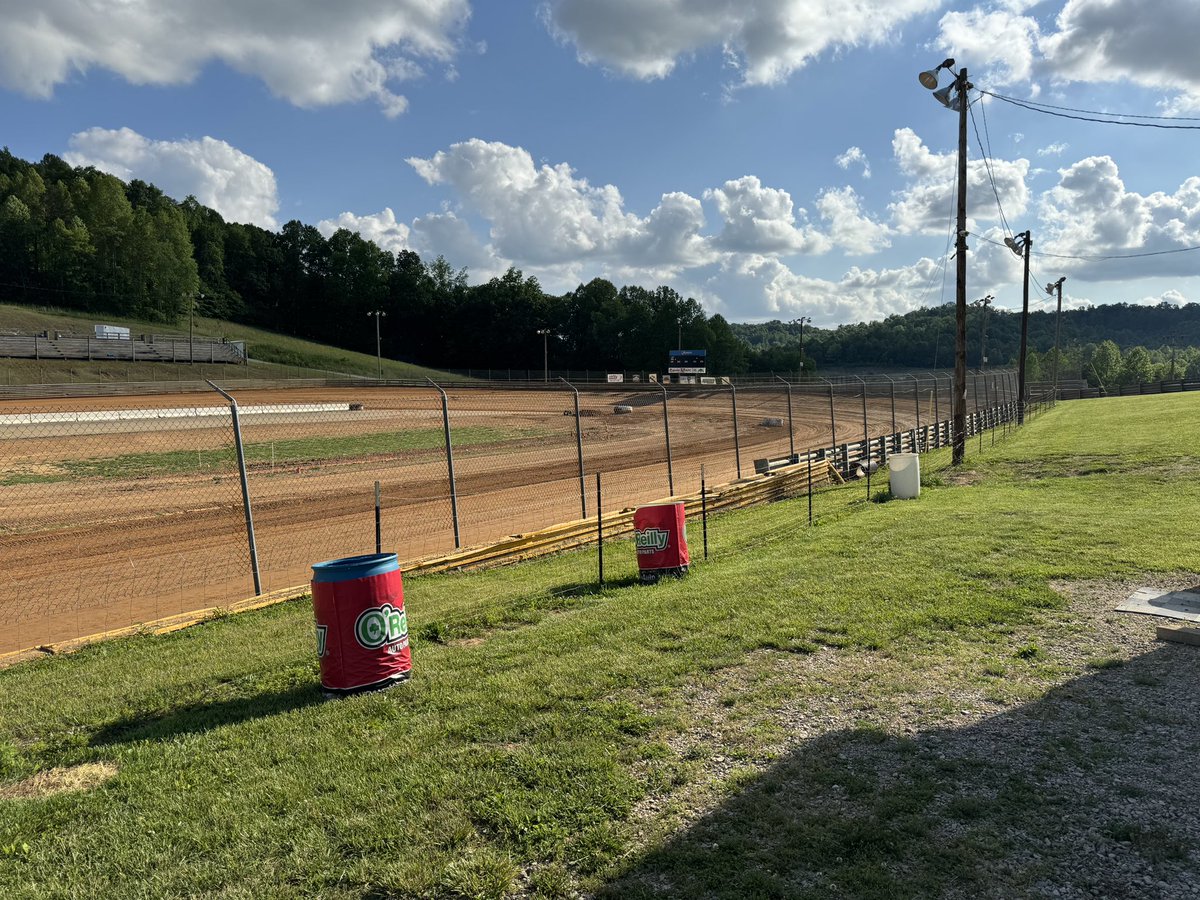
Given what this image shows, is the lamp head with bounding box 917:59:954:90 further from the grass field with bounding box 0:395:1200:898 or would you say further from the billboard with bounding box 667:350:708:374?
the billboard with bounding box 667:350:708:374

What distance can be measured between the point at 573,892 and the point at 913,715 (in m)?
2.86

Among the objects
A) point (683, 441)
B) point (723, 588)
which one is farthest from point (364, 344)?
point (723, 588)

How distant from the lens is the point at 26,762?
15.4ft

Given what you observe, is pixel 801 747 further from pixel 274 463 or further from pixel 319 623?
pixel 274 463

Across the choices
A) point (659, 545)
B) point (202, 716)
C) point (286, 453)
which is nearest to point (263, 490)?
point (286, 453)

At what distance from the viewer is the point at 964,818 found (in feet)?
12.3

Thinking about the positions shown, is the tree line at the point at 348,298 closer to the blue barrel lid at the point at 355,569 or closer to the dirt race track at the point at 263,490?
the dirt race track at the point at 263,490

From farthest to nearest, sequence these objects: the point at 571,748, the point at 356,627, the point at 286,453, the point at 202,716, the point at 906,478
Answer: the point at 286,453, the point at 906,478, the point at 356,627, the point at 202,716, the point at 571,748

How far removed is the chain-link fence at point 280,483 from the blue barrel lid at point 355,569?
14.4ft

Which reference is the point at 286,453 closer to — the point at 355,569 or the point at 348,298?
the point at 355,569

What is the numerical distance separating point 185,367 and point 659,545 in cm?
6644

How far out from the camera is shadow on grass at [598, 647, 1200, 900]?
3244 millimetres

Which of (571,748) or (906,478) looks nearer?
(571,748)

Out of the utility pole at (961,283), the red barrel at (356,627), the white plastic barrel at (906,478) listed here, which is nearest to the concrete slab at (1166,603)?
→ the red barrel at (356,627)
